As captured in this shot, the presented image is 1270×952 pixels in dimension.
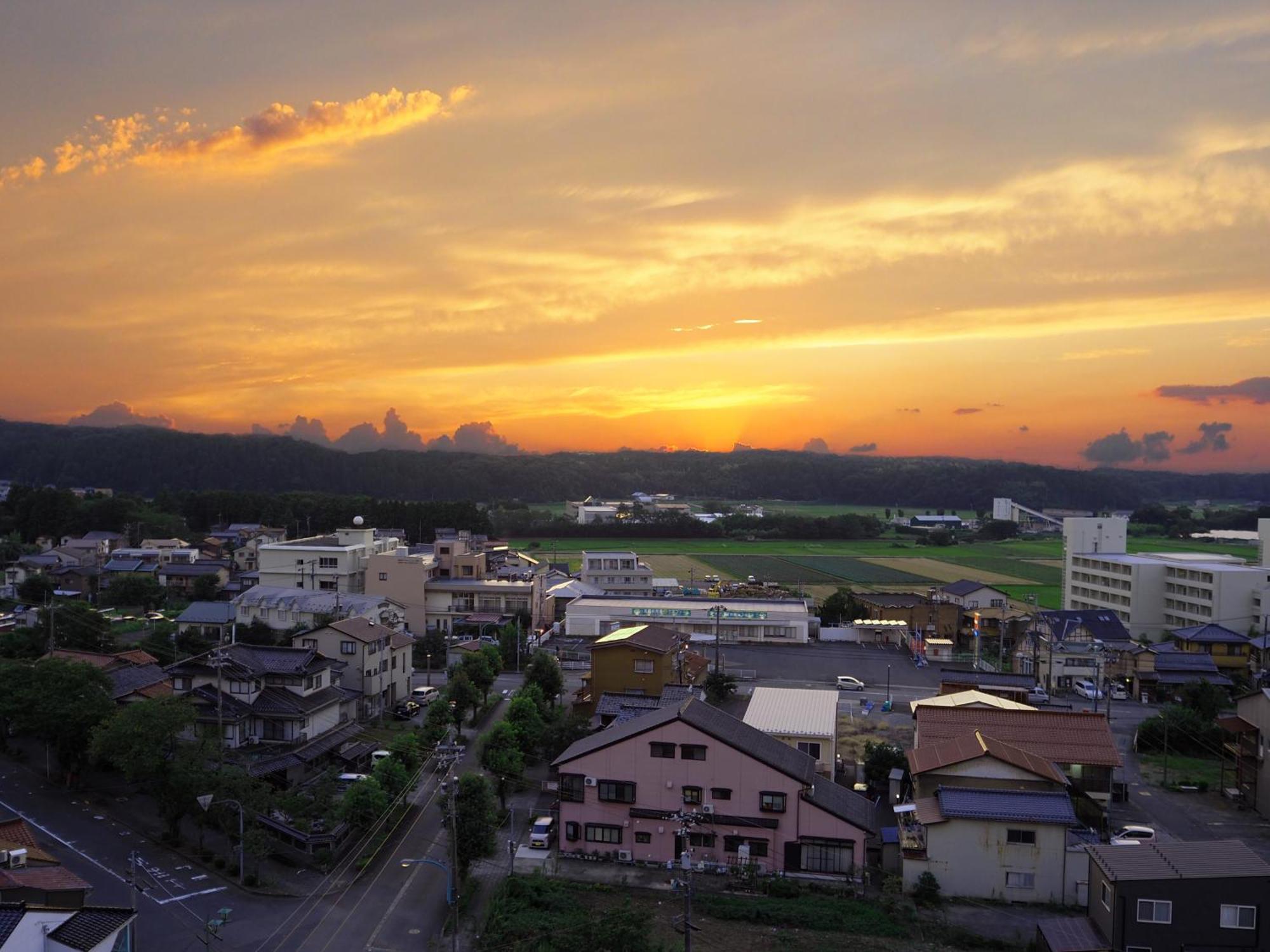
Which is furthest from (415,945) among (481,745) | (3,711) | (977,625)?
(977,625)

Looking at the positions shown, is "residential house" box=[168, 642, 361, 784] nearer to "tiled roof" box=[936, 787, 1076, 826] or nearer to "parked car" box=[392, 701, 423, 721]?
"parked car" box=[392, 701, 423, 721]

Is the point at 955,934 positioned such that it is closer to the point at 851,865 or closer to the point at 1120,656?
the point at 851,865

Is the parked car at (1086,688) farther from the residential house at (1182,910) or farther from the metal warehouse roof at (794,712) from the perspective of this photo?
the residential house at (1182,910)


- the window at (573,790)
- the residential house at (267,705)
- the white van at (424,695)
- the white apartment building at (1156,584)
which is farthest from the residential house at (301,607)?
the white apartment building at (1156,584)

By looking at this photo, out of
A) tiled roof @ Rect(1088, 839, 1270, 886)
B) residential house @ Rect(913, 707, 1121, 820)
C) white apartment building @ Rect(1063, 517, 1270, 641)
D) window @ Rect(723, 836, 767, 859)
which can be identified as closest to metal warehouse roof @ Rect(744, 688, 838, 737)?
residential house @ Rect(913, 707, 1121, 820)

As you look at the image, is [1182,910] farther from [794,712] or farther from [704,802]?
[794,712]
